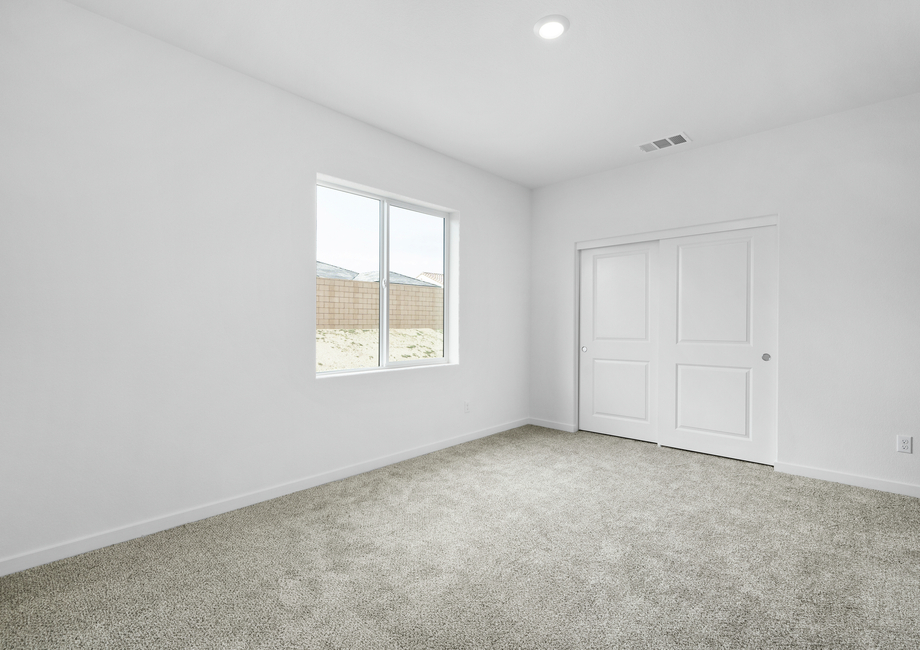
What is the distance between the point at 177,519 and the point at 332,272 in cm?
187

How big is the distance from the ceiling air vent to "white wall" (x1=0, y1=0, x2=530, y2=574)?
7.50 ft

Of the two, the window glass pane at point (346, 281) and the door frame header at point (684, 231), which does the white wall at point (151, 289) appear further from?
the door frame header at point (684, 231)

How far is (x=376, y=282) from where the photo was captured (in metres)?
3.88

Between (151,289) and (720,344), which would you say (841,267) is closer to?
(720,344)

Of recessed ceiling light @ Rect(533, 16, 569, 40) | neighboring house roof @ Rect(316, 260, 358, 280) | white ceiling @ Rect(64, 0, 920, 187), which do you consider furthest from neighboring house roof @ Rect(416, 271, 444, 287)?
recessed ceiling light @ Rect(533, 16, 569, 40)

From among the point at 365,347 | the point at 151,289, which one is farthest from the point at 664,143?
the point at 151,289

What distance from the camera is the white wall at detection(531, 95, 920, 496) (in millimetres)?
3143

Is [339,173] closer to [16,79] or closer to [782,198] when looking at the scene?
[16,79]

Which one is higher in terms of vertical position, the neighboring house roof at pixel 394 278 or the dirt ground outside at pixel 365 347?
the neighboring house roof at pixel 394 278

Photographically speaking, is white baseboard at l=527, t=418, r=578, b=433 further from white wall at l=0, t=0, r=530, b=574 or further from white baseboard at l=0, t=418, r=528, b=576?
white wall at l=0, t=0, r=530, b=574

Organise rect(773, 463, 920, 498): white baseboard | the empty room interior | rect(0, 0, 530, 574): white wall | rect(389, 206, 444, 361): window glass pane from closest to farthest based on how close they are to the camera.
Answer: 1. the empty room interior
2. rect(0, 0, 530, 574): white wall
3. rect(773, 463, 920, 498): white baseboard
4. rect(389, 206, 444, 361): window glass pane

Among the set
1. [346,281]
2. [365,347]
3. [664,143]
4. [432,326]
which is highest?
[664,143]

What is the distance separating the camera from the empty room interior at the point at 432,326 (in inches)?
79.3

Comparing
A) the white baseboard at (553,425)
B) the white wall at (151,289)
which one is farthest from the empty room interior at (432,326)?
the white baseboard at (553,425)
